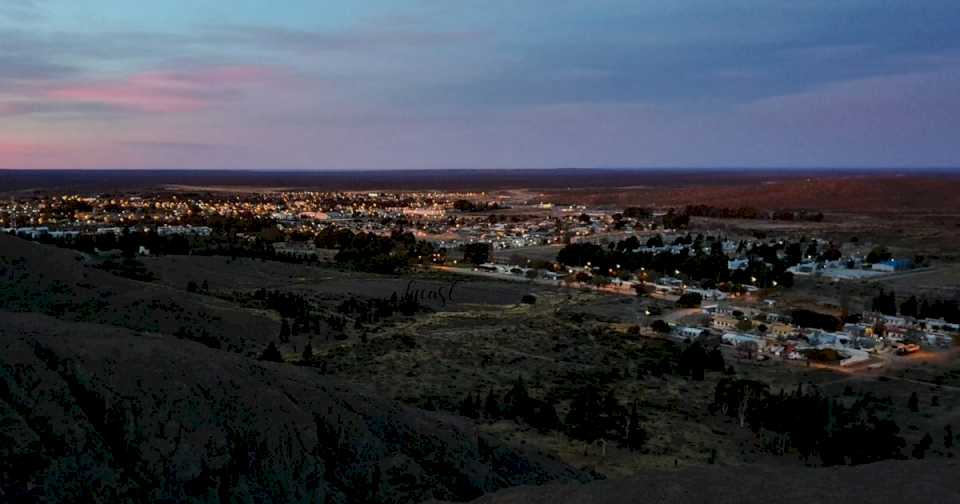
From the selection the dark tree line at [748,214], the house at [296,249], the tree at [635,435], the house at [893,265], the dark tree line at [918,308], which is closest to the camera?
the tree at [635,435]

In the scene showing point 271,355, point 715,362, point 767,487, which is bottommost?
point 715,362

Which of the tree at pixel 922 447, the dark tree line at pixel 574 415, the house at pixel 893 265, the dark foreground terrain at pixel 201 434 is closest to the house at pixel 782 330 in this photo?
the tree at pixel 922 447

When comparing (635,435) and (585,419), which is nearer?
(635,435)

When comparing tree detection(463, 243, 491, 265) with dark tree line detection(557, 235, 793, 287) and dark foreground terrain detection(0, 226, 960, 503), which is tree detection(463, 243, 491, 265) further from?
dark foreground terrain detection(0, 226, 960, 503)

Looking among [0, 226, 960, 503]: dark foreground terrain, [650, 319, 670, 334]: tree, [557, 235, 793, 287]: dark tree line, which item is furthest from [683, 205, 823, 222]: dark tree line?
[0, 226, 960, 503]: dark foreground terrain

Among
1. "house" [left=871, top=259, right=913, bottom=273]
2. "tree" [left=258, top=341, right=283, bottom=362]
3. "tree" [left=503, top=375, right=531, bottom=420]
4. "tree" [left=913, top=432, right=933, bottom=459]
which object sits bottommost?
"tree" [left=913, top=432, right=933, bottom=459]

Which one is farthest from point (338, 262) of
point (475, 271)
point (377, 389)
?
point (377, 389)

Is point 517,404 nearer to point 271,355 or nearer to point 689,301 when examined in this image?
point 271,355

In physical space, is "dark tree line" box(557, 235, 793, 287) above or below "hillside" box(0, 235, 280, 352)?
below

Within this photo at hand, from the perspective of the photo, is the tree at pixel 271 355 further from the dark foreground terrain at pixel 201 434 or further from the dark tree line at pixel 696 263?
the dark tree line at pixel 696 263

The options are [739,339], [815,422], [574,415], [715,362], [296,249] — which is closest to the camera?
[815,422]

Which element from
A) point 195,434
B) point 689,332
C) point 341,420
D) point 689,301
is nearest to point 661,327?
point 689,332
